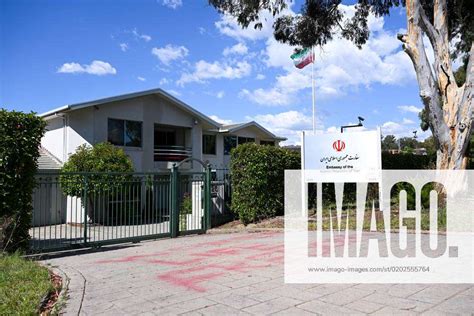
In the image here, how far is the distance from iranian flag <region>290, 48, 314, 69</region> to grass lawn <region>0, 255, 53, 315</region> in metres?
16.6

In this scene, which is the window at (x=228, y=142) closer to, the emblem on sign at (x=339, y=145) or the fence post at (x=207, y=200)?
the fence post at (x=207, y=200)

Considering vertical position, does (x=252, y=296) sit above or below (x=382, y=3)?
below

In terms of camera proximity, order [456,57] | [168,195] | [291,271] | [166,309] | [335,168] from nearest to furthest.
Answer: [166,309] < [291,271] < [168,195] < [335,168] < [456,57]

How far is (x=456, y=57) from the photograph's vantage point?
934 inches

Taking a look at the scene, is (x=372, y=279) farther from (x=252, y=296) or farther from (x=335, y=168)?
(x=335, y=168)

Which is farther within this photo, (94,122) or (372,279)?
(94,122)

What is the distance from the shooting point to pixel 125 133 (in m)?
21.1

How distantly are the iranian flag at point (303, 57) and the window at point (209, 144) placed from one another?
875 centimetres

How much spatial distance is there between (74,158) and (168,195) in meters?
7.27

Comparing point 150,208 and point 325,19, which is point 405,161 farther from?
point 150,208

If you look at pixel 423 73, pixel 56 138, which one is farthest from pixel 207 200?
pixel 56 138

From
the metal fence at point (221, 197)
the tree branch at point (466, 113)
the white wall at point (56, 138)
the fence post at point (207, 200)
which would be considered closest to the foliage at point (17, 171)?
the fence post at point (207, 200)

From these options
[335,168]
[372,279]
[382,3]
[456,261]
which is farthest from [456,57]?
[372,279]

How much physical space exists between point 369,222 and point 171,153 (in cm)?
1487
